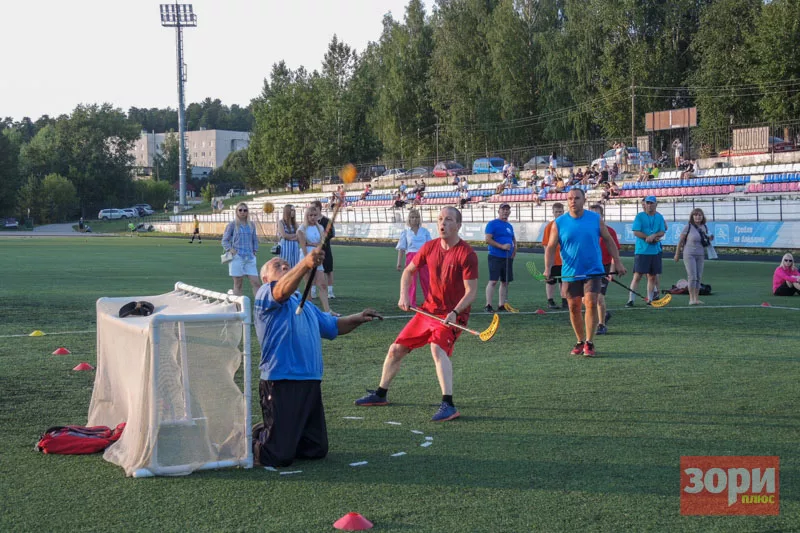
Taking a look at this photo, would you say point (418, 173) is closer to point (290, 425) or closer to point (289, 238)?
point (289, 238)

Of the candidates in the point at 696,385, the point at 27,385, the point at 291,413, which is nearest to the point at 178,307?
the point at 291,413

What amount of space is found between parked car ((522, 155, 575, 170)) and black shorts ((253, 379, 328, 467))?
171 ft

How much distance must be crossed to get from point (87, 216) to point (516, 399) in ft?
339

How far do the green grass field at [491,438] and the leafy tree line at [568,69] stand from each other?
144 feet

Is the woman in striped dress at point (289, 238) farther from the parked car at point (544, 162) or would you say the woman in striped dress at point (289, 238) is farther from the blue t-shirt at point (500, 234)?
the parked car at point (544, 162)

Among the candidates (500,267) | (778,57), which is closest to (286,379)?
(500,267)

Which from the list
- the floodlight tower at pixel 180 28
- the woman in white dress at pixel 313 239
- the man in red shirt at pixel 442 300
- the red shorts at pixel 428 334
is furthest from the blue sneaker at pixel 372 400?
the floodlight tower at pixel 180 28

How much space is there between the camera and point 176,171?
149500 mm

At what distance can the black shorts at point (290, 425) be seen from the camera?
19.9 feet

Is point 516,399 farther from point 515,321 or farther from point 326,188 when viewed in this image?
point 326,188

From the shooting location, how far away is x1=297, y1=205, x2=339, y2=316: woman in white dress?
1408cm

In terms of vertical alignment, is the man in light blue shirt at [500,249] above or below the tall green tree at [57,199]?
below

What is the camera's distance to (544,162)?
5875 centimetres

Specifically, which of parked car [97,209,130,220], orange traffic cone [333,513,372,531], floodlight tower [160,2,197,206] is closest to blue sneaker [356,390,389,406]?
orange traffic cone [333,513,372,531]
